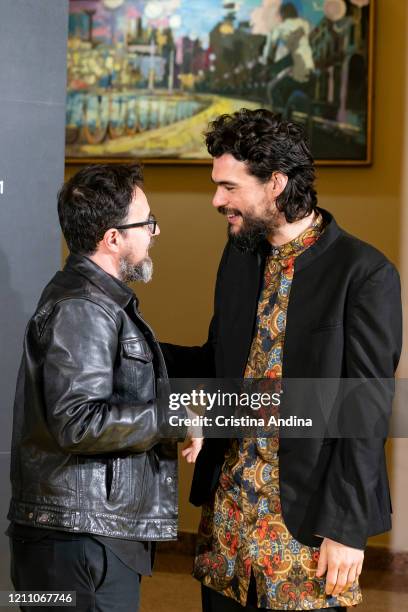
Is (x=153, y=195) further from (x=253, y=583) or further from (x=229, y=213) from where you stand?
(x=253, y=583)

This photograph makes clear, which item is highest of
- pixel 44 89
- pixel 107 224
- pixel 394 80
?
pixel 394 80

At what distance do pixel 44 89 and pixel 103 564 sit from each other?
5.58 feet

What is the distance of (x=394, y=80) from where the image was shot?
216 inches

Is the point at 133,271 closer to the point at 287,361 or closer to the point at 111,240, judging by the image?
the point at 111,240

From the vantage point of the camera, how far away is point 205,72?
578 centimetres

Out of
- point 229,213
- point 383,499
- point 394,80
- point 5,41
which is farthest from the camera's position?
point 394,80

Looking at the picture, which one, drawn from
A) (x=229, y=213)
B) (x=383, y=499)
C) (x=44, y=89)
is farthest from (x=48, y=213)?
(x=383, y=499)

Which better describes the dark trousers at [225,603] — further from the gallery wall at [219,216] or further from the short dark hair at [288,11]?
the short dark hair at [288,11]

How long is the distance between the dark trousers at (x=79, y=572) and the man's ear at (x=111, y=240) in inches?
28.9

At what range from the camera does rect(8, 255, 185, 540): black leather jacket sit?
7.68 ft

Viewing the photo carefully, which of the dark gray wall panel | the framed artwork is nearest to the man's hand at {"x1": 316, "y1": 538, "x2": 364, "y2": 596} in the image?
the dark gray wall panel

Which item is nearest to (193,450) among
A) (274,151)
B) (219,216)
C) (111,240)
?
(111,240)

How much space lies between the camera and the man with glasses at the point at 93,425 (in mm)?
2354

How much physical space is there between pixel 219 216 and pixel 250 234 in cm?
307
